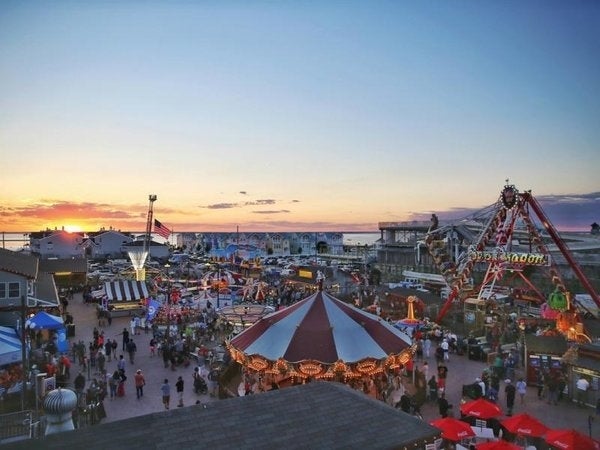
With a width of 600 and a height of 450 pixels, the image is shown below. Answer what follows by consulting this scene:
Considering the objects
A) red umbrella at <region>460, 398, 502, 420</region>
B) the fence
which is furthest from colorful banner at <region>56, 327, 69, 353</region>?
red umbrella at <region>460, 398, 502, 420</region>

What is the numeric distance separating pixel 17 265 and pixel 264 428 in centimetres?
2063

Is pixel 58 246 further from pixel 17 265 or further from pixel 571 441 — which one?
pixel 571 441

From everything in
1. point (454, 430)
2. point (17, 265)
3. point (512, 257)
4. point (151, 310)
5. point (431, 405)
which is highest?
point (512, 257)

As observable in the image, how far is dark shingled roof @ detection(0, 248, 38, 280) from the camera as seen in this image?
66.9 feet

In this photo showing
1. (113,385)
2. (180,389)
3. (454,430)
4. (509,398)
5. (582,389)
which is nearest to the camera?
(454,430)

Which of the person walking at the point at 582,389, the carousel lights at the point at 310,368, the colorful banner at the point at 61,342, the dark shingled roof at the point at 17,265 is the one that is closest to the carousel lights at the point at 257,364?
the carousel lights at the point at 310,368

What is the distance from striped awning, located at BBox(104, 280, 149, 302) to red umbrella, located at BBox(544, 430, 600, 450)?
2358cm

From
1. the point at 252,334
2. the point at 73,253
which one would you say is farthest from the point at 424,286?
the point at 73,253

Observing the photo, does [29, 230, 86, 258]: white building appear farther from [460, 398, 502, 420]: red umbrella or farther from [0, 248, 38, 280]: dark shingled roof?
[460, 398, 502, 420]: red umbrella

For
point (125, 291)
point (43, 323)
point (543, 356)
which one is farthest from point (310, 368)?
point (125, 291)

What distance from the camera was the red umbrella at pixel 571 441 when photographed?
8195 millimetres

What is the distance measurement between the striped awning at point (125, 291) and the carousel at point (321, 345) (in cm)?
1489

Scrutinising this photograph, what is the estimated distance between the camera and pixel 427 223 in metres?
55.6

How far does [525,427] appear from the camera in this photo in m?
9.32
